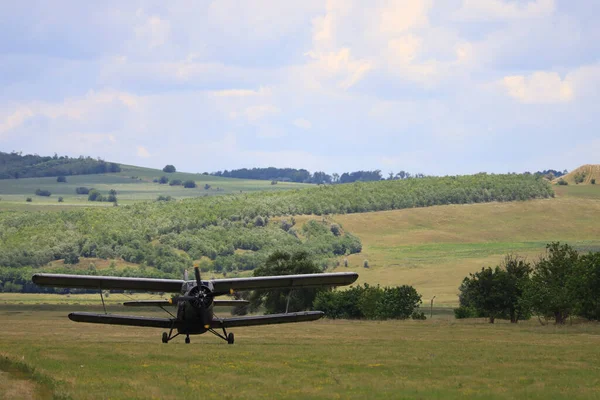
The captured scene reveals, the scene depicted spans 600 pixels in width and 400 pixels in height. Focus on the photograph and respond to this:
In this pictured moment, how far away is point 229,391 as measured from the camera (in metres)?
25.4

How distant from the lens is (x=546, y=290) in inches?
2689

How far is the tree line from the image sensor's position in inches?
2576

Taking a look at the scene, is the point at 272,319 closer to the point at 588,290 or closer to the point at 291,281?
the point at 291,281

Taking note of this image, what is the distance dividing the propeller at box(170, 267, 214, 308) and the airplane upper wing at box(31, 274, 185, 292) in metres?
1.84

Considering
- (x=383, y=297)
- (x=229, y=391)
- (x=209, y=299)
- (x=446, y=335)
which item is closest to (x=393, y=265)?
(x=383, y=297)

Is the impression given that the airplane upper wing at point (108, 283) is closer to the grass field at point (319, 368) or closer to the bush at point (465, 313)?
the grass field at point (319, 368)

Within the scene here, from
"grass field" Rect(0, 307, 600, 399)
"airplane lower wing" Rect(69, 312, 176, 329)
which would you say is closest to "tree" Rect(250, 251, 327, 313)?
"grass field" Rect(0, 307, 600, 399)

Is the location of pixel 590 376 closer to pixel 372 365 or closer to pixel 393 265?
pixel 372 365

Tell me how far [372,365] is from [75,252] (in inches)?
6677

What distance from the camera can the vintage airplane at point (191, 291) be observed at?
3831cm

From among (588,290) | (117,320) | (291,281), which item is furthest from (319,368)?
(588,290)

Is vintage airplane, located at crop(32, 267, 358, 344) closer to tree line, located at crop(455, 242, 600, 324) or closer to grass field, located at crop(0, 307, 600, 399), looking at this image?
grass field, located at crop(0, 307, 600, 399)

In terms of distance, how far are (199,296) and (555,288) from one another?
37776mm

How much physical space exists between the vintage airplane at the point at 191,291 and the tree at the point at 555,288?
2946cm
